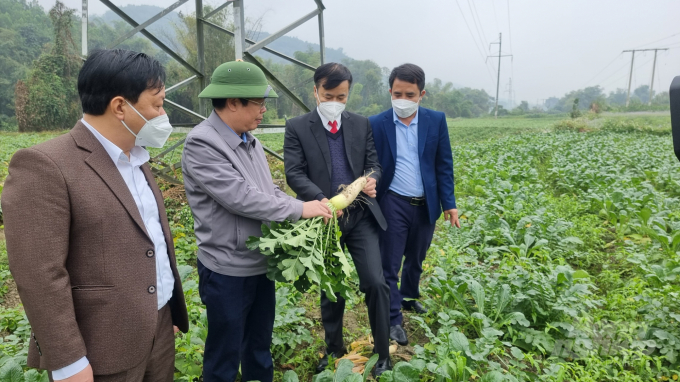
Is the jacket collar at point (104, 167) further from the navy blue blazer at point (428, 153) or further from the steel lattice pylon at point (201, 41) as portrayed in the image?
the steel lattice pylon at point (201, 41)

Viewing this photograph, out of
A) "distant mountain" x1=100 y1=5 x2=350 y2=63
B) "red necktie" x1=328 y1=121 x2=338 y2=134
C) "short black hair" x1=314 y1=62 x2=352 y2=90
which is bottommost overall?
"red necktie" x1=328 y1=121 x2=338 y2=134

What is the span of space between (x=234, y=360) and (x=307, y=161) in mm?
1300

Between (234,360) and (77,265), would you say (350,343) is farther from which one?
(77,265)

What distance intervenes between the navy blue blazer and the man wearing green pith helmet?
123 centimetres

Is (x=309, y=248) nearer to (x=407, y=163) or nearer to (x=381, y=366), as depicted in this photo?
(x=381, y=366)

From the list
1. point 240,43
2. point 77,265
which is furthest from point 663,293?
point 240,43

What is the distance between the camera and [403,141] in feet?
11.6

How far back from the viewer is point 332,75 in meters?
2.85

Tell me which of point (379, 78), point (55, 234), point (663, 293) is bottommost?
point (663, 293)

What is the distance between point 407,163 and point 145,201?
2.20 meters

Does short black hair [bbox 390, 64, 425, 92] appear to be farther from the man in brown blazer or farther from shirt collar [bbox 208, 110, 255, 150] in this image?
the man in brown blazer

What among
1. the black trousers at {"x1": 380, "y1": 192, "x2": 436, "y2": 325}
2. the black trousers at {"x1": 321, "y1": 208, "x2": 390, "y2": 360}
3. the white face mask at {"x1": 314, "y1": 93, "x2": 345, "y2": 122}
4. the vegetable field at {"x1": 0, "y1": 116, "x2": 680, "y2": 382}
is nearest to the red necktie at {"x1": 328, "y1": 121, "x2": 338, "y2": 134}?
the white face mask at {"x1": 314, "y1": 93, "x2": 345, "y2": 122}

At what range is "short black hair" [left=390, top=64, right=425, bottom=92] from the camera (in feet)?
11.0

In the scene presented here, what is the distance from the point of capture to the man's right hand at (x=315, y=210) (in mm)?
2297
